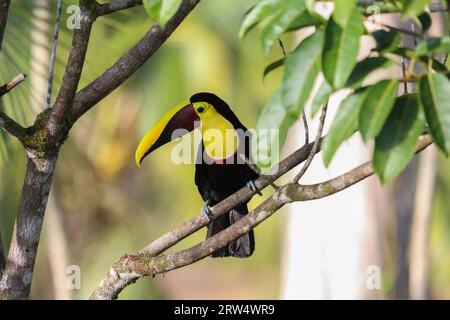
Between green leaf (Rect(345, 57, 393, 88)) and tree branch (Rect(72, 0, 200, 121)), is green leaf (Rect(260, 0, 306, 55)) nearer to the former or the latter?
green leaf (Rect(345, 57, 393, 88))

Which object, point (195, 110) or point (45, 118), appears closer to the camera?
point (45, 118)

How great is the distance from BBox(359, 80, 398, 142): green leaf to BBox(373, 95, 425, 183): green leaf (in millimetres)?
32

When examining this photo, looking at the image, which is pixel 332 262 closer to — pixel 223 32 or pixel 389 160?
pixel 223 32

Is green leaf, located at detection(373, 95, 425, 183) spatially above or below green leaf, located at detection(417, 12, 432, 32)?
below

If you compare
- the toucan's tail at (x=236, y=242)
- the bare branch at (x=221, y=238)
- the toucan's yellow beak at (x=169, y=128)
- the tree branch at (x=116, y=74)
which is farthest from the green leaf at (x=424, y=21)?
the toucan's tail at (x=236, y=242)

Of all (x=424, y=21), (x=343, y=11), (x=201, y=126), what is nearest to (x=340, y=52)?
(x=343, y=11)

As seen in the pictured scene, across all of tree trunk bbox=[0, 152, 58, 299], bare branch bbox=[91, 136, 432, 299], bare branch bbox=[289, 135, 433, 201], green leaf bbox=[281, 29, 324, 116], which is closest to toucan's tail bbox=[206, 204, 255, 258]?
bare branch bbox=[91, 136, 432, 299]

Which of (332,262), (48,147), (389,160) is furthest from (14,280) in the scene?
(332,262)

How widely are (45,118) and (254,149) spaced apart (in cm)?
107

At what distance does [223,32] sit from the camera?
9.48 m

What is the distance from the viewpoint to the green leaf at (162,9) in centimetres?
167

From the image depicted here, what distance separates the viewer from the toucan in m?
3.39

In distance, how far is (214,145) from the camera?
12.1 feet

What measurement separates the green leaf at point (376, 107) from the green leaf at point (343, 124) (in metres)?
0.02
